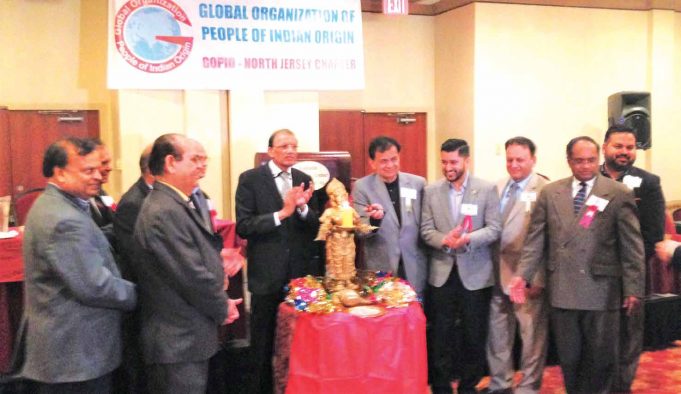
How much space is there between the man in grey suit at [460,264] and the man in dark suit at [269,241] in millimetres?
671

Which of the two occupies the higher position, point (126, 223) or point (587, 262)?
point (126, 223)

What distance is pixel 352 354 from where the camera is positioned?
2.75 m

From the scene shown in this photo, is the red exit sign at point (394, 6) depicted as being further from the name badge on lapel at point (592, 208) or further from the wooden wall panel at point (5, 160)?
the wooden wall panel at point (5, 160)

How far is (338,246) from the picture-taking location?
2969 mm

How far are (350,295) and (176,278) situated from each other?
906mm

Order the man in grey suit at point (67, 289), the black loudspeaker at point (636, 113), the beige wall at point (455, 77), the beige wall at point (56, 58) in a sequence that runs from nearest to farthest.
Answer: the man in grey suit at point (67, 289)
the beige wall at point (56, 58)
the beige wall at point (455, 77)
the black loudspeaker at point (636, 113)

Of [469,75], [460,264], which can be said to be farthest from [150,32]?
[469,75]

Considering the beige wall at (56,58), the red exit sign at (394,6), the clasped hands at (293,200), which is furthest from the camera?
the red exit sign at (394,6)

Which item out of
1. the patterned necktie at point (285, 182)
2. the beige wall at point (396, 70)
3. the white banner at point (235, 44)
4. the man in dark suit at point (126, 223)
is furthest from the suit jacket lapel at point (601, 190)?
the beige wall at point (396, 70)

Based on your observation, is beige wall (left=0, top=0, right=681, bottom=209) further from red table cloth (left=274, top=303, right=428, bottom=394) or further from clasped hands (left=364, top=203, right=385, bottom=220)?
red table cloth (left=274, top=303, right=428, bottom=394)

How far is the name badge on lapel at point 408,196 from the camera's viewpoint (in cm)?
344

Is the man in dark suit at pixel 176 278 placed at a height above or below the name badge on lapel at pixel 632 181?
below

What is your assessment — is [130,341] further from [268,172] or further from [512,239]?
[512,239]

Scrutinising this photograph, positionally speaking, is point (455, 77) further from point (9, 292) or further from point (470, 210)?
point (9, 292)
